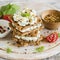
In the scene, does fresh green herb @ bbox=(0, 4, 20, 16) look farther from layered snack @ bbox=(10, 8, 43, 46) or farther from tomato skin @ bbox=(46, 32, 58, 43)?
tomato skin @ bbox=(46, 32, 58, 43)

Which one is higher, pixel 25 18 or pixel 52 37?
pixel 25 18

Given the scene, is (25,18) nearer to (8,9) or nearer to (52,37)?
(52,37)

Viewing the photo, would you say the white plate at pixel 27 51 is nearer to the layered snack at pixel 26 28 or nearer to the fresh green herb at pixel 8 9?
the layered snack at pixel 26 28

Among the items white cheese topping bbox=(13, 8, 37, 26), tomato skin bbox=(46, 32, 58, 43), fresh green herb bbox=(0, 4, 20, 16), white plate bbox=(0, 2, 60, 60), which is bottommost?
white plate bbox=(0, 2, 60, 60)

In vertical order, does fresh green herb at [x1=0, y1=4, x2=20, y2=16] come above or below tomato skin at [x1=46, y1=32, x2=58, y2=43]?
above

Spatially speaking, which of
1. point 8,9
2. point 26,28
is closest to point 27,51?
point 26,28

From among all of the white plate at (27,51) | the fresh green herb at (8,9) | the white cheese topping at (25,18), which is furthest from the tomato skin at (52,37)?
the fresh green herb at (8,9)

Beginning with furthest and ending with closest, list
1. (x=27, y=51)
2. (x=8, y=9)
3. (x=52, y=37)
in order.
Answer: (x=8, y=9), (x=52, y=37), (x=27, y=51)

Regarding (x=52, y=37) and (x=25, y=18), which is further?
(x=52, y=37)

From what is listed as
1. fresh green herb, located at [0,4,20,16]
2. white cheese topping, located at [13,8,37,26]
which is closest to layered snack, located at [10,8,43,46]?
white cheese topping, located at [13,8,37,26]

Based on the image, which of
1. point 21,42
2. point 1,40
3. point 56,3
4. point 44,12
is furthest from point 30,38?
point 56,3
